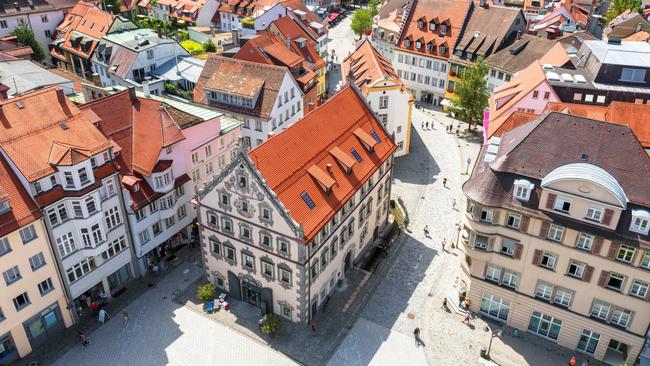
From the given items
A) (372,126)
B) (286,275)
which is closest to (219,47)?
(372,126)

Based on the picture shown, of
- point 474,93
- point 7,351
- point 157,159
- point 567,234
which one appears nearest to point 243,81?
point 157,159

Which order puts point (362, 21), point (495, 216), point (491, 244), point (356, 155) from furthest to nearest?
point (362, 21), point (356, 155), point (491, 244), point (495, 216)

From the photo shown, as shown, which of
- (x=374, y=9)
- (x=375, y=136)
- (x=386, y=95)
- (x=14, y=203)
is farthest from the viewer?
(x=374, y=9)

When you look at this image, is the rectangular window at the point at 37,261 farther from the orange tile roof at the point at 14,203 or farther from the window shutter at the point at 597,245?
the window shutter at the point at 597,245

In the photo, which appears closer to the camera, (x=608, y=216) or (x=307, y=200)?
(x=608, y=216)

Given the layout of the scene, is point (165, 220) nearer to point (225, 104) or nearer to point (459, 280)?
point (225, 104)

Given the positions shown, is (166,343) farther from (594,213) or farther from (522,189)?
(594,213)
